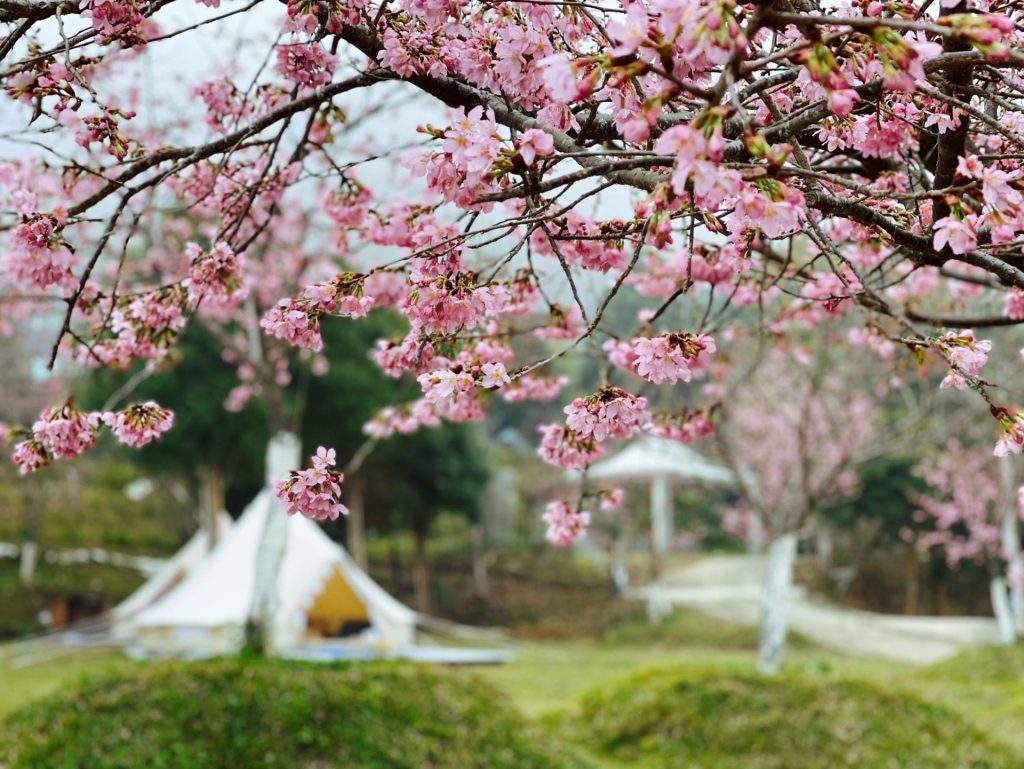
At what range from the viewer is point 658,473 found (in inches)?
802

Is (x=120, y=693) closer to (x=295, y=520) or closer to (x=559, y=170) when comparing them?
(x=559, y=170)

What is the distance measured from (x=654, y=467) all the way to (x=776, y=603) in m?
10.9

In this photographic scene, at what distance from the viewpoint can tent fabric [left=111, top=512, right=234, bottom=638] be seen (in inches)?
511

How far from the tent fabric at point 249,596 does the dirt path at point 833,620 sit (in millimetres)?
6062

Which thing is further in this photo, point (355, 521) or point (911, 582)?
point (911, 582)

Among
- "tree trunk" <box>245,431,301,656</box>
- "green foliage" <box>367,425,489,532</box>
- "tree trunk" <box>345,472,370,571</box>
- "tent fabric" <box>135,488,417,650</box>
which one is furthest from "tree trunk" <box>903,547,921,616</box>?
"tree trunk" <box>245,431,301,656</box>

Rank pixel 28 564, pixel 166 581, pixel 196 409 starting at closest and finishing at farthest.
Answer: pixel 166 581, pixel 196 409, pixel 28 564

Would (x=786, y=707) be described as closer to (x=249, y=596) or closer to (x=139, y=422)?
(x=139, y=422)

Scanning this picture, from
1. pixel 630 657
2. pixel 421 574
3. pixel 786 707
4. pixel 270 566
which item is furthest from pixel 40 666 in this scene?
pixel 786 707

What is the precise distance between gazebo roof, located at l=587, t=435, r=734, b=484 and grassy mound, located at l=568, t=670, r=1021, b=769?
11.8 m

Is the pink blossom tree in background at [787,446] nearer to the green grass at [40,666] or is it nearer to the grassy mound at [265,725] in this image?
the grassy mound at [265,725]

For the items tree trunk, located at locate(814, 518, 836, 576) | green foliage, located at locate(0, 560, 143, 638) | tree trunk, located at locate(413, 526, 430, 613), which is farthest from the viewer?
tree trunk, located at locate(814, 518, 836, 576)

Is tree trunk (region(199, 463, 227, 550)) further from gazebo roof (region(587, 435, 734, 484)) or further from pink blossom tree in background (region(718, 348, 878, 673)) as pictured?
pink blossom tree in background (region(718, 348, 878, 673))

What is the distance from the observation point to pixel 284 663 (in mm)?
5809
